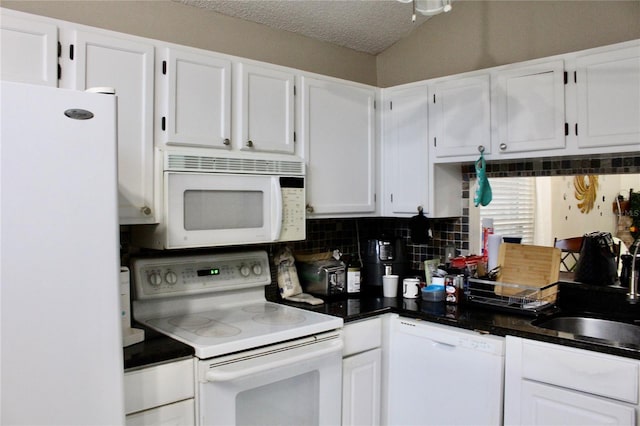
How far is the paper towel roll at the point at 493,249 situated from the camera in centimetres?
277

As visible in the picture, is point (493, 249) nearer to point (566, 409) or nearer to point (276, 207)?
point (566, 409)

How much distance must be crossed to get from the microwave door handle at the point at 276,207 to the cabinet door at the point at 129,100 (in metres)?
0.57

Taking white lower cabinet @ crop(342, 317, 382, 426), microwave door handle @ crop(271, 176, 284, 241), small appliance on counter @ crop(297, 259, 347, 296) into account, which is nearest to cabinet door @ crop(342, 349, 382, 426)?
white lower cabinet @ crop(342, 317, 382, 426)

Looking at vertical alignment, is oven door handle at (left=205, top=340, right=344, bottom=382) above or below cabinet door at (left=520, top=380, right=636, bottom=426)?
above

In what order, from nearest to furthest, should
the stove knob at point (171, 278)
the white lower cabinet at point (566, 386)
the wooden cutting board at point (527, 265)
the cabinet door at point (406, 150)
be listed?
1. the white lower cabinet at point (566, 386)
2. the stove knob at point (171, 278)
3. the wooden cutting board at point (527, 265)
4. the cabinet door at point (406, 150)

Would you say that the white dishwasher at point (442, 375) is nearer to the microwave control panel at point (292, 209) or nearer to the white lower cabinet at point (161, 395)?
the microwave control panel at point (292, 209)

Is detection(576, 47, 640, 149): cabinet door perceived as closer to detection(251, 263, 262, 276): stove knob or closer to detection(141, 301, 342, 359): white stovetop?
detection(141, 301, 342, 359): white stovetop

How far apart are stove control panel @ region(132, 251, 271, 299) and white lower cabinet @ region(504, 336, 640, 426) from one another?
4.19 ft

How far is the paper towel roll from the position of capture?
2766mm

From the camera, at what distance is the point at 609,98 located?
7.06 feet

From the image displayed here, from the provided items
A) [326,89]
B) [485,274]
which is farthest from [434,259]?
[326,89]

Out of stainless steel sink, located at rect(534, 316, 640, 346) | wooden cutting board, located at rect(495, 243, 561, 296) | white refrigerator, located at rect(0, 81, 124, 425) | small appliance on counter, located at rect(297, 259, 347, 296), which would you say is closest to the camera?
white refrigerator, located at rect(0, 81, 124, 425)

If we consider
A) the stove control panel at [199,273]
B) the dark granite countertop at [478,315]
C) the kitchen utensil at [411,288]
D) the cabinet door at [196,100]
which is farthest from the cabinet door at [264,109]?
the kitchen utensil at [411,288]

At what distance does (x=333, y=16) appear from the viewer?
280cm
